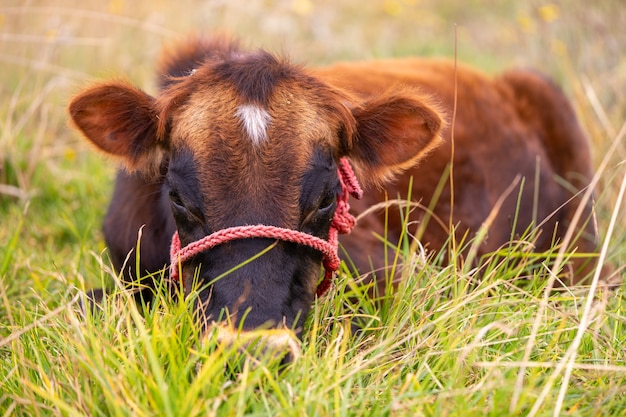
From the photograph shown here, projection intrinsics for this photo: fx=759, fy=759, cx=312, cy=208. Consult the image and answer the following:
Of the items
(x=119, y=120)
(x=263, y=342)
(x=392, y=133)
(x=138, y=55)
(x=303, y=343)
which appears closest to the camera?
(x=263, y=342)

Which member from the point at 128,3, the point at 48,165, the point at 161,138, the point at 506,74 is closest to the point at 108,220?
the point at 161,138

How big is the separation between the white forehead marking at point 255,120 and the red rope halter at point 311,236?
0.39 metres

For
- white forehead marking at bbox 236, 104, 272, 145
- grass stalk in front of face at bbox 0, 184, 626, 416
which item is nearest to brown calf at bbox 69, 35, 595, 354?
white forehead marking at bbox 236, 104, 272, 145

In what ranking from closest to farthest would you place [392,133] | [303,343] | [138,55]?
[303,343], [392,133], [138,55]

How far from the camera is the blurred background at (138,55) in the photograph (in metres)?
5.34

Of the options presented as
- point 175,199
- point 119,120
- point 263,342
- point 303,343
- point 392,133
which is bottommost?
point 303,343

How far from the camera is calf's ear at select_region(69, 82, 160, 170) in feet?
10.9

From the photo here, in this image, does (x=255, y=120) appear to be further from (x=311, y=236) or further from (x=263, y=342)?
(x=263, y=342)

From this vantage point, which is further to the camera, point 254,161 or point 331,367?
point 254,161

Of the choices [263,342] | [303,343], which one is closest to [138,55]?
[303,343]

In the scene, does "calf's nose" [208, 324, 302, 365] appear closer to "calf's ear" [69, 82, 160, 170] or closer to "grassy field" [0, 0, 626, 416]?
"grassy field" [0, 0, 626, 416]

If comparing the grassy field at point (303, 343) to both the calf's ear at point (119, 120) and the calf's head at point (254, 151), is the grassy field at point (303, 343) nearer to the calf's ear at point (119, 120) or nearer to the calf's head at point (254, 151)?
the calf's head at point (254, 151)

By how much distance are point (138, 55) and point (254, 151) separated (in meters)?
5.47

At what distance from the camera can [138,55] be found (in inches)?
315
